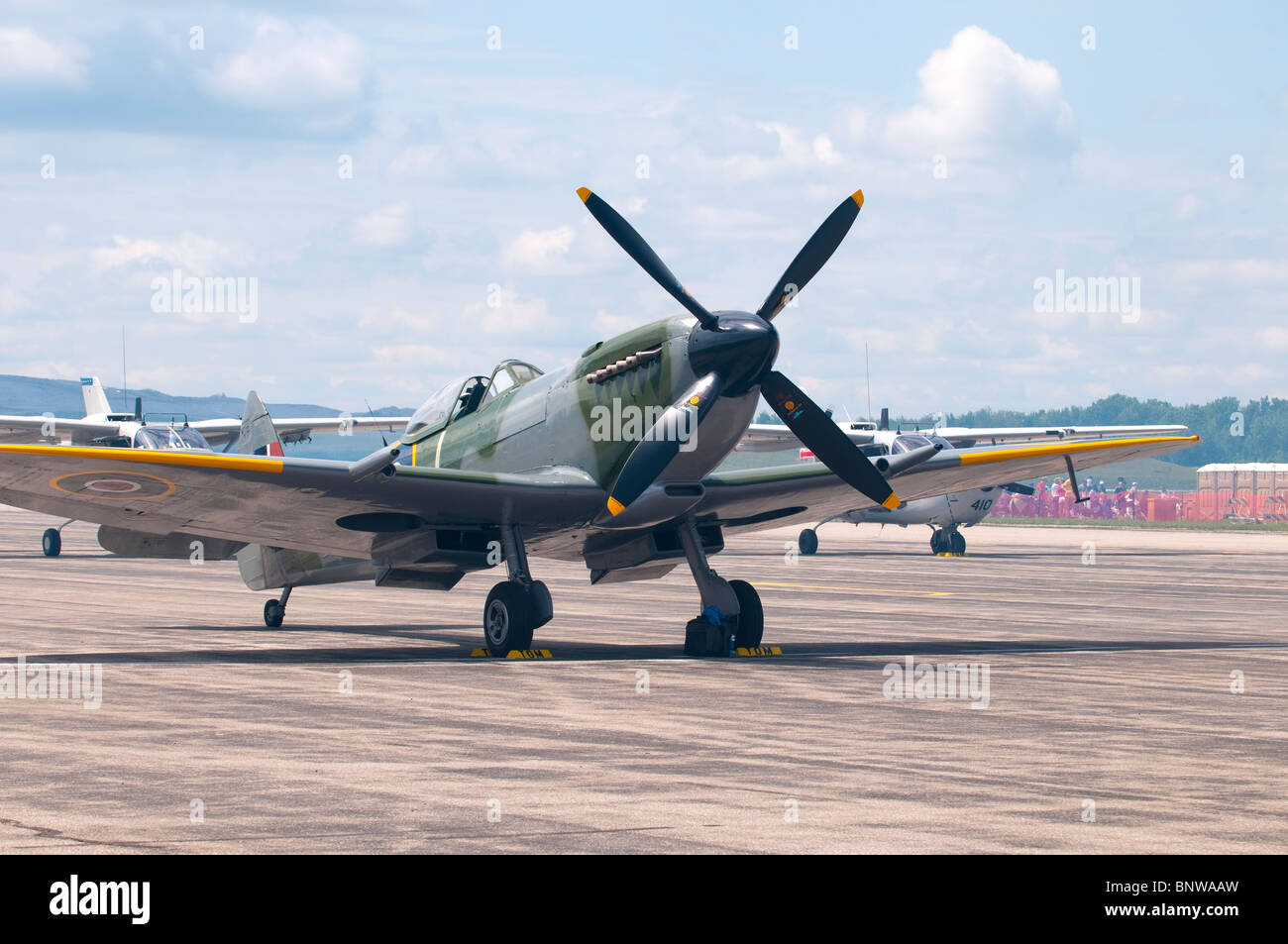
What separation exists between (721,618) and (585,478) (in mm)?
2321

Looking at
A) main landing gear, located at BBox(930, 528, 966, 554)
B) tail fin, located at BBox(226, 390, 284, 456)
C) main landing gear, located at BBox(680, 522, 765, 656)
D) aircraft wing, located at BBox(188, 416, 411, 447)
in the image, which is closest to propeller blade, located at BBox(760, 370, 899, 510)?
main landing gear, located at BBox(680, 522, 765, 656)

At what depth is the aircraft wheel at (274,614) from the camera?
21.5 meters

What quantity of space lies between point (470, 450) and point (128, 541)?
435 cm

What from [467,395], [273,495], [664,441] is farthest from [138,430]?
[664,441]

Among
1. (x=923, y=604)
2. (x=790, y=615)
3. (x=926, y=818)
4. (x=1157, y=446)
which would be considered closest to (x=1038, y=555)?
(x=923, y=604)

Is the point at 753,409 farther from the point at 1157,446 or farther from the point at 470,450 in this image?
the point at 1157,446

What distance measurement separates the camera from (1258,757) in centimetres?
998

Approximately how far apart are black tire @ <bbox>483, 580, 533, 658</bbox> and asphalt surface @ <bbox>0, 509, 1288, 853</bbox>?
1.24 feet

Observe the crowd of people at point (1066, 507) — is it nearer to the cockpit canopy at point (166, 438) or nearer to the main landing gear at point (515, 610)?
the cockpit canopy at point (166, 438)

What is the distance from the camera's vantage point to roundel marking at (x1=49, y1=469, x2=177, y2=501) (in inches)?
590

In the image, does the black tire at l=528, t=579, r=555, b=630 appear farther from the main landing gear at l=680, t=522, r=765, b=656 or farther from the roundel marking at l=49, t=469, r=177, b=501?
the roundel marking at l=49, t=469, r=177, b=501

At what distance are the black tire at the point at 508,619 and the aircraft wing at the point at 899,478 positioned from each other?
240 cm

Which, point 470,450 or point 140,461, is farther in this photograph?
point 470,450

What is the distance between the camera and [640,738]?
1078 centimetres
